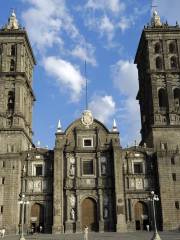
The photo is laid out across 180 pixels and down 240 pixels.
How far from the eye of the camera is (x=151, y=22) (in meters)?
69.1

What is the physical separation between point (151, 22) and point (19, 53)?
2325 centimetres

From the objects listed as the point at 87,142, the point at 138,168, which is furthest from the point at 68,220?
the point at 138,168

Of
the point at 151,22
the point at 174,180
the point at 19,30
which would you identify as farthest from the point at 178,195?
the point at 19,30

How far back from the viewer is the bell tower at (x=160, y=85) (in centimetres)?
5831

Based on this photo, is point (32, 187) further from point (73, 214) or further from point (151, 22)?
point (151, 22)

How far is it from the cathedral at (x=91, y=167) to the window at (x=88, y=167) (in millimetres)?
142

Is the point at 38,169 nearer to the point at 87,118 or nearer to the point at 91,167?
the point at 91,167

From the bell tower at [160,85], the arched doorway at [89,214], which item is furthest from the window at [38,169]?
the bell tower at [160,85]

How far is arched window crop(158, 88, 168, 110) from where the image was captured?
198 ft

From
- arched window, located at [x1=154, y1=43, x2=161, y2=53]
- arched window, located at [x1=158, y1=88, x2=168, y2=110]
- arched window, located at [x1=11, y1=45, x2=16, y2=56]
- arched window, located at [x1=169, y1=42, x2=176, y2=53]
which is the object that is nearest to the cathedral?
arched window, located at [x1=158, y1=88, x2=168, y2=110]

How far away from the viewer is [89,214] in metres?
55.1

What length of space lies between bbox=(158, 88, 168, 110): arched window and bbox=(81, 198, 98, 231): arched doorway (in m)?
17.6

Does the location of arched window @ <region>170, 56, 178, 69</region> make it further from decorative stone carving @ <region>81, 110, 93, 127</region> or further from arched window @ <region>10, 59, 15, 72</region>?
arched window @ <region>10, 59, 15, 72</region>

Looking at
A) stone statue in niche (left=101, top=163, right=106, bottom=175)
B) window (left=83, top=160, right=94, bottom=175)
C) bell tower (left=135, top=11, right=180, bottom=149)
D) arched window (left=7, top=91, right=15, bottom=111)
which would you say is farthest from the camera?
arched window (left=7, top=91, right=15, bottom=111)
